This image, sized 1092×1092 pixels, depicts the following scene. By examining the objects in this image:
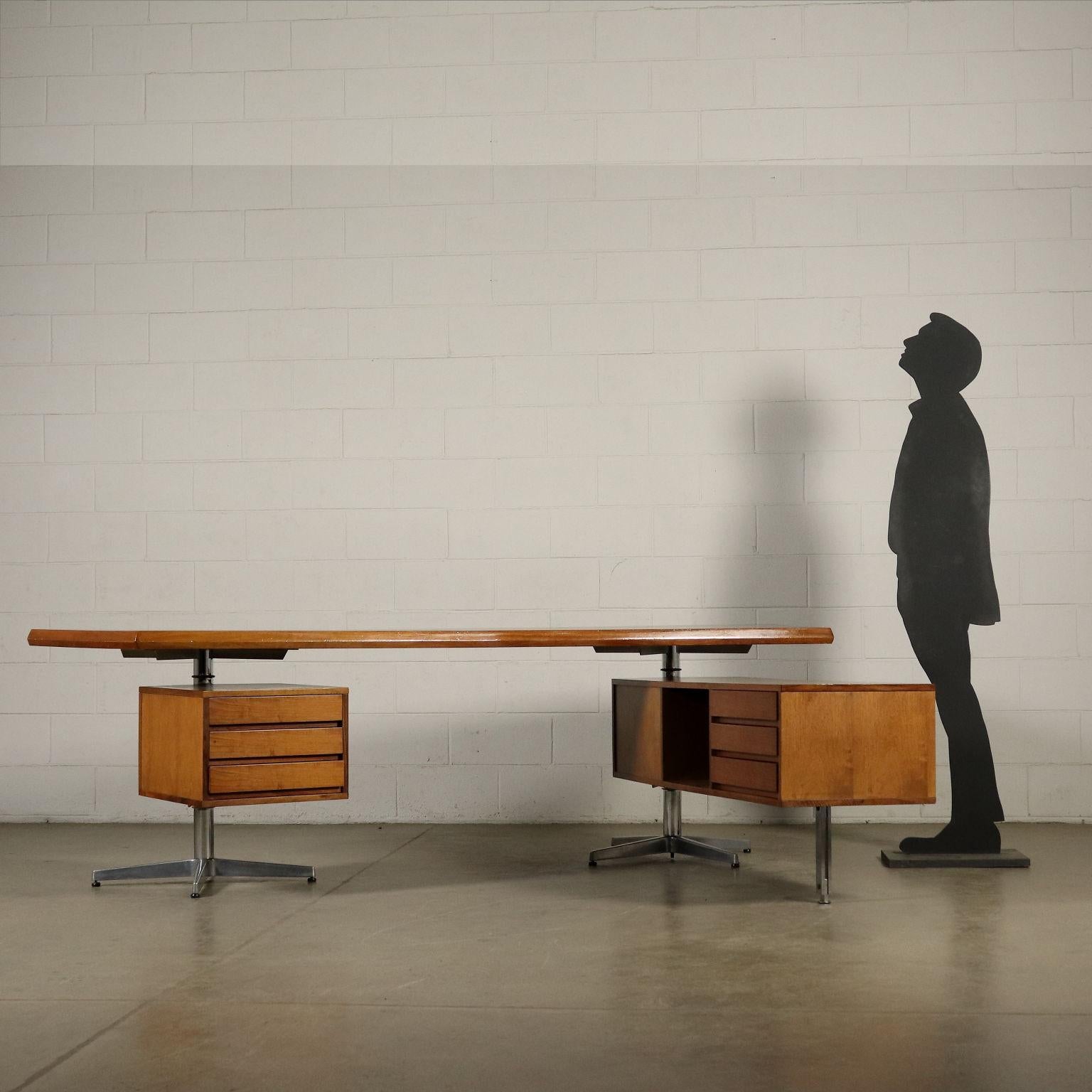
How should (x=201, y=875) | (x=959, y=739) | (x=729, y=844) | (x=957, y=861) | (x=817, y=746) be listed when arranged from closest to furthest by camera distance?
(x=817, y=746) < (x=201, y=875) < (x=957, y=861) < (x=959, y=739) < (x=729, y=844)

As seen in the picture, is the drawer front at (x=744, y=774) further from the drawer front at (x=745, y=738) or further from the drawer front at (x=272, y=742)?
the drawer front at (x=272, y=742)

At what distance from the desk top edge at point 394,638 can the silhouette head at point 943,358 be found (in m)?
1.02

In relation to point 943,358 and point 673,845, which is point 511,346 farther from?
point 673,845

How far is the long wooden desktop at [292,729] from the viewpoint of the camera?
3121 millimetres

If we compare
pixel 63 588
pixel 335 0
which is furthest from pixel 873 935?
pixel 335 0

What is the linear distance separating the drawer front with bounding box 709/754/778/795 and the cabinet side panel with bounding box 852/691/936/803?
218 millimetres

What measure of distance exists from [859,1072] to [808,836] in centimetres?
256

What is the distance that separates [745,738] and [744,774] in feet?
0.32

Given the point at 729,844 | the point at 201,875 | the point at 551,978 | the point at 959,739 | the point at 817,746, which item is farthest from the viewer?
the point at 729,844

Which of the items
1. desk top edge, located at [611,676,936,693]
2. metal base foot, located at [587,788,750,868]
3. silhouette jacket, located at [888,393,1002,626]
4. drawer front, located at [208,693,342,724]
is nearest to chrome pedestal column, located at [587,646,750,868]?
metal base foot, located at [587,788,750,868]

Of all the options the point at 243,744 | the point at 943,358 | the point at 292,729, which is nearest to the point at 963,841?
the point at 943,358

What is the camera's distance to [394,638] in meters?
3.20

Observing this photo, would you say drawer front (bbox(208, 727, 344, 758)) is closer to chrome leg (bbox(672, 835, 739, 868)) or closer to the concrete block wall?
chrome leg (bbox(672, 835, 739, 868))

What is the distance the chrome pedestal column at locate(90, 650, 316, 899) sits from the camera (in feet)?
11.3
